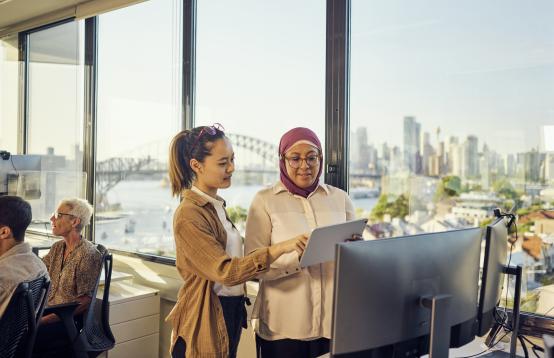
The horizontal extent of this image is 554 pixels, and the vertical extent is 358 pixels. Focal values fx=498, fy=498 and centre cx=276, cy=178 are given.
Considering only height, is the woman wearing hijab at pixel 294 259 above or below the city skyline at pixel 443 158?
below

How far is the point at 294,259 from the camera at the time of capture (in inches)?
70.9

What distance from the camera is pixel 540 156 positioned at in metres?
1.99

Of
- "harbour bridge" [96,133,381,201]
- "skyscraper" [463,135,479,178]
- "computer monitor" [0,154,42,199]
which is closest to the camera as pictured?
"skyscraper" [463,135,479,178]

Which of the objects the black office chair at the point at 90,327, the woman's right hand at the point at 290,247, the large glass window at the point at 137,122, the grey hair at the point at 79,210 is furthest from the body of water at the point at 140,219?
the woman's right hand at the point at 290,247

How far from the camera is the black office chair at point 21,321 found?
6.32 feet

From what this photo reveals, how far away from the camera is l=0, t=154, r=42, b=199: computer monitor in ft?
10.8

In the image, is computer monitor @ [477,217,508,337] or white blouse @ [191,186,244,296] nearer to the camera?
computer monitor @ [477,217,508,337]

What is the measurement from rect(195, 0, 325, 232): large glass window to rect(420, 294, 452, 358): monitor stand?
1.55 meters

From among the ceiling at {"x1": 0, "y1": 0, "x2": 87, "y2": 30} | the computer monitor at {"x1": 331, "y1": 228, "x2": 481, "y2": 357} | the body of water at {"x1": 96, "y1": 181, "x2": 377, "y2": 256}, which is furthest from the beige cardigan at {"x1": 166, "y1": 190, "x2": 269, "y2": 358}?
the ceiling at {"x1": 0, "y1": 0, "x2": 87, "y2": 30}

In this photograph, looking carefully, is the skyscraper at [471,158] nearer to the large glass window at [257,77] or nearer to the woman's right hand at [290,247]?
the large glass window at [257,77]

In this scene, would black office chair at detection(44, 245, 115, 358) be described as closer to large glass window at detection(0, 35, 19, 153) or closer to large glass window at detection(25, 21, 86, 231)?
large glass window at detection(25, 21, 86, 231)

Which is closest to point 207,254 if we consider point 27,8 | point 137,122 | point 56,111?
point 137,122

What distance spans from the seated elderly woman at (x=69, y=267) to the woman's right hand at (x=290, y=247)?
1.35 m

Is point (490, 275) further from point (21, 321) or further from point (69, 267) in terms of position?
point (69, 267)
